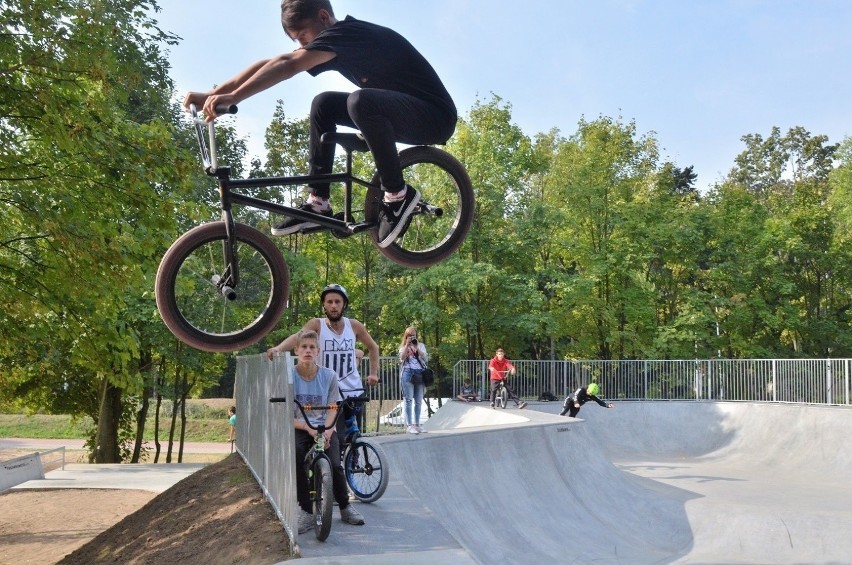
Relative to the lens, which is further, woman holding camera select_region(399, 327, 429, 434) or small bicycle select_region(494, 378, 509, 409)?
small bicycle select_region(494, 378, 509, 409)

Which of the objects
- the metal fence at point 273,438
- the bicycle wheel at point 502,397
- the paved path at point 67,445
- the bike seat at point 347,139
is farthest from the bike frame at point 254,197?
the paved path at point 67,445

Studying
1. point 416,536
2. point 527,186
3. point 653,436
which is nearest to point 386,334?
point 527,186

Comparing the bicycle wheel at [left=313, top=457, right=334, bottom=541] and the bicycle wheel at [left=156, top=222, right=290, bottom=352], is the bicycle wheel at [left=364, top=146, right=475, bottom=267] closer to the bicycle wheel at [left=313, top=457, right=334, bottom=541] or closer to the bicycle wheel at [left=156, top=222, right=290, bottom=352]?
the bicycle wheel at [left=156, top=222, right=290, bottom=352]

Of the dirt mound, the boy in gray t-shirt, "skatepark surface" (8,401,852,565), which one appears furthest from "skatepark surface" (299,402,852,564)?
the dirt mound

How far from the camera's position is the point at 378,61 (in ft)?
12.5

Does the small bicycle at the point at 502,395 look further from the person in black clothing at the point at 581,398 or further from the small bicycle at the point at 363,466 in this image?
the small bicycle at the point at 363,466

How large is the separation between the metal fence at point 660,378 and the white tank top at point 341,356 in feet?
70.1

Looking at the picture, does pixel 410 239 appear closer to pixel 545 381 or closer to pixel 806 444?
pixel 806 444

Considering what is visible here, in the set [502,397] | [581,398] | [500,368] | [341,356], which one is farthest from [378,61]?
[502,397]

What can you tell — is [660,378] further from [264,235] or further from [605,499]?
[264,235]

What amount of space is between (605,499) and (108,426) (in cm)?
1957

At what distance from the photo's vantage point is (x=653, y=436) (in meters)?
26.7

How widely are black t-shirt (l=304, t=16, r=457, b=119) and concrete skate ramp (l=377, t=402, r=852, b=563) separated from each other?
442 centimetres

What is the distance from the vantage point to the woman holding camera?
563 inches
